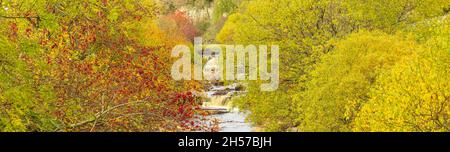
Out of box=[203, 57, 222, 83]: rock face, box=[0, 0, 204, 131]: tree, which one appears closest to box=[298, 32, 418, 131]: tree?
box=[0, 0, 204, 131]: tree

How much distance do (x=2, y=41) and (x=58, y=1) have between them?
1.14m

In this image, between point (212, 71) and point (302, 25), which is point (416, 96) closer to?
point (302, 25)

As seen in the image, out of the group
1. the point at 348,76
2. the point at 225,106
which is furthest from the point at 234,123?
the point at 348,76

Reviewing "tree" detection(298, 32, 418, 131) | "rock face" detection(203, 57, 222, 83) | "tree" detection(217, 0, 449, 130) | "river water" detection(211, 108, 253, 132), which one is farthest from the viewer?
"rock face" detection(203, 57, 222, 83)

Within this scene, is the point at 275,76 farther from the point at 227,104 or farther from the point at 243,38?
the point at 227,104

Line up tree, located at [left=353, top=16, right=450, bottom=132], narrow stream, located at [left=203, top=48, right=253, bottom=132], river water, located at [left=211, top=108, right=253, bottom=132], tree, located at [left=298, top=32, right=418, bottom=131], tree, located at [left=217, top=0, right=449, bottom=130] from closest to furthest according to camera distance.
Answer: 1. tree, located at [left=353, top=16, right=450, bottom=132]
2. tree, located at [left=298, top=32, right=418, bottom=131]
3. tree, located at [left=217, top=0, right=449, bottom=130]
4. river water, located at [left=211, top=108, right=253, bottom=132]
5. narrow stream, located at [left=203, top=48, right=253, bottom=132]

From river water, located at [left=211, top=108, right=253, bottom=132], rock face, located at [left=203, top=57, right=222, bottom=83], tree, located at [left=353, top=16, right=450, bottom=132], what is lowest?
river water, located at [left=211, top=108, right=253, bottom=132]

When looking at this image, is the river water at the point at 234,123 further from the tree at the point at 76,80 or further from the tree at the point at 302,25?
the tree at the point at 76,80

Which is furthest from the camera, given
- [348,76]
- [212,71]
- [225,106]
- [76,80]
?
[212,71]

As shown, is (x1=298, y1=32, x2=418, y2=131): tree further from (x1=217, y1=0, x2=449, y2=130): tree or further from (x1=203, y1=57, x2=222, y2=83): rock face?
(x1=203, y1=57, x2=222, y2=83): rock face

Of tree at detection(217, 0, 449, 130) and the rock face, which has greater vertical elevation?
tree at detection(217, 0, 449, 130)

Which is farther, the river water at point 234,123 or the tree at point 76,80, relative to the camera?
the river water at point 234,123

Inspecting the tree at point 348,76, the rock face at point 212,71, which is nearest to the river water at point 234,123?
the rock face at point 212,71
